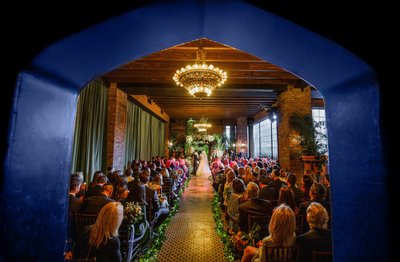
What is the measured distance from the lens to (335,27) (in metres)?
0.91

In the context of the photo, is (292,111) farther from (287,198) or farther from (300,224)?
(300,224)

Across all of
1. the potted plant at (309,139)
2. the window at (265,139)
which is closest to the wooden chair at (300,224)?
the potted plant at (309,139)

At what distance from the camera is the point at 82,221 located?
249 cm

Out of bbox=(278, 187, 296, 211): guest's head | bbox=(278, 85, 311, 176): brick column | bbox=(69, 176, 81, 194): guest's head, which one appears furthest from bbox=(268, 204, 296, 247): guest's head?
bbox=(278, 85, 311, 176): brick column

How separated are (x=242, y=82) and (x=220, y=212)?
354 cm

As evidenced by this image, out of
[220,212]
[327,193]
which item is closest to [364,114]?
[327,193]

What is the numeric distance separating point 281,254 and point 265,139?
470 inches

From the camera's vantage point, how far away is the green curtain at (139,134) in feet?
24.5

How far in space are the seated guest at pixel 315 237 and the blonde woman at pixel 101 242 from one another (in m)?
1.59

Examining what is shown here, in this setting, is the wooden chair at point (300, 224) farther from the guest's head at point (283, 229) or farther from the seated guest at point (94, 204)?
the seated guest at point (94, 204)

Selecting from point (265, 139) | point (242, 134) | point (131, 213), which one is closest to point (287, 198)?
point (131, 213)

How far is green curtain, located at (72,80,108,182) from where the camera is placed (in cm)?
457

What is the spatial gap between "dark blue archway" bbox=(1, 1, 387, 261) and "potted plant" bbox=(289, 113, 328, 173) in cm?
442

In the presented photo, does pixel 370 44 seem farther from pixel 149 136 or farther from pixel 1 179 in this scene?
pixel 149 136
